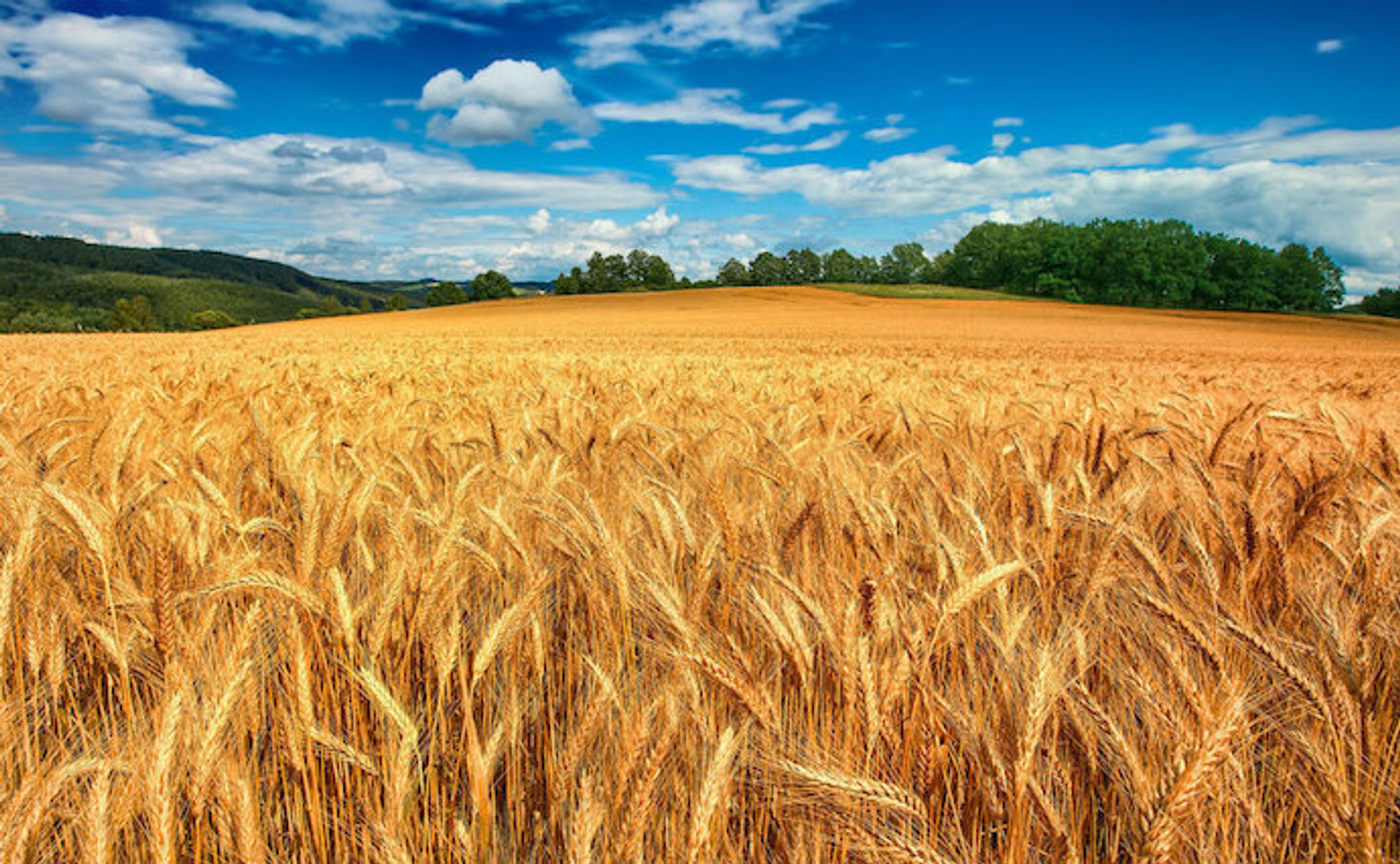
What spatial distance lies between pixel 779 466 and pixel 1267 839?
6.17 feet

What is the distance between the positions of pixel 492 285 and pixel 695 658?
111424 millimetres

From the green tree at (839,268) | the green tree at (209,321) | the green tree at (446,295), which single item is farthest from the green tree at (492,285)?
the green tree at (839,268)

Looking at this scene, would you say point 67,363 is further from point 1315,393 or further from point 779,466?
point 1315,393

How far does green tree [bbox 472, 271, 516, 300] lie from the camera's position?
344 ft

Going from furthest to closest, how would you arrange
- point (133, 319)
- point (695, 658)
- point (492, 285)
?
point (492, 285), point (133, 319), point (695, 658)

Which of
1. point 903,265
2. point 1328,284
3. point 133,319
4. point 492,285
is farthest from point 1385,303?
point 133,319

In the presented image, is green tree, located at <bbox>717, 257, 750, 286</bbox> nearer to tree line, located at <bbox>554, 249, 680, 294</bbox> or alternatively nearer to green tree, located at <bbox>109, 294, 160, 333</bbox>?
tree line, located at <bbox>554, 249, 680, 294</bbox>

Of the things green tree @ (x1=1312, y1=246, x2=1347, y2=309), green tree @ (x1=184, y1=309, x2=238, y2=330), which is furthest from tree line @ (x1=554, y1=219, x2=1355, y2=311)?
green tree @ (x1=184, y1=309, x2=238, y2=330)

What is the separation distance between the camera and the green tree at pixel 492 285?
10481 centimetres

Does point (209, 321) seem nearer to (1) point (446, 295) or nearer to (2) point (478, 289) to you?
(1) point (446, 295)

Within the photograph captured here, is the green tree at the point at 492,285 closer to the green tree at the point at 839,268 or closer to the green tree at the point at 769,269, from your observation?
the green tree at the point at 769,269

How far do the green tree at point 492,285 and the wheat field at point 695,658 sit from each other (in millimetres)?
107964

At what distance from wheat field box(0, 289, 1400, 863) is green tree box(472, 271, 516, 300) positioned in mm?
107964

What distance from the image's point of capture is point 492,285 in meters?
106
